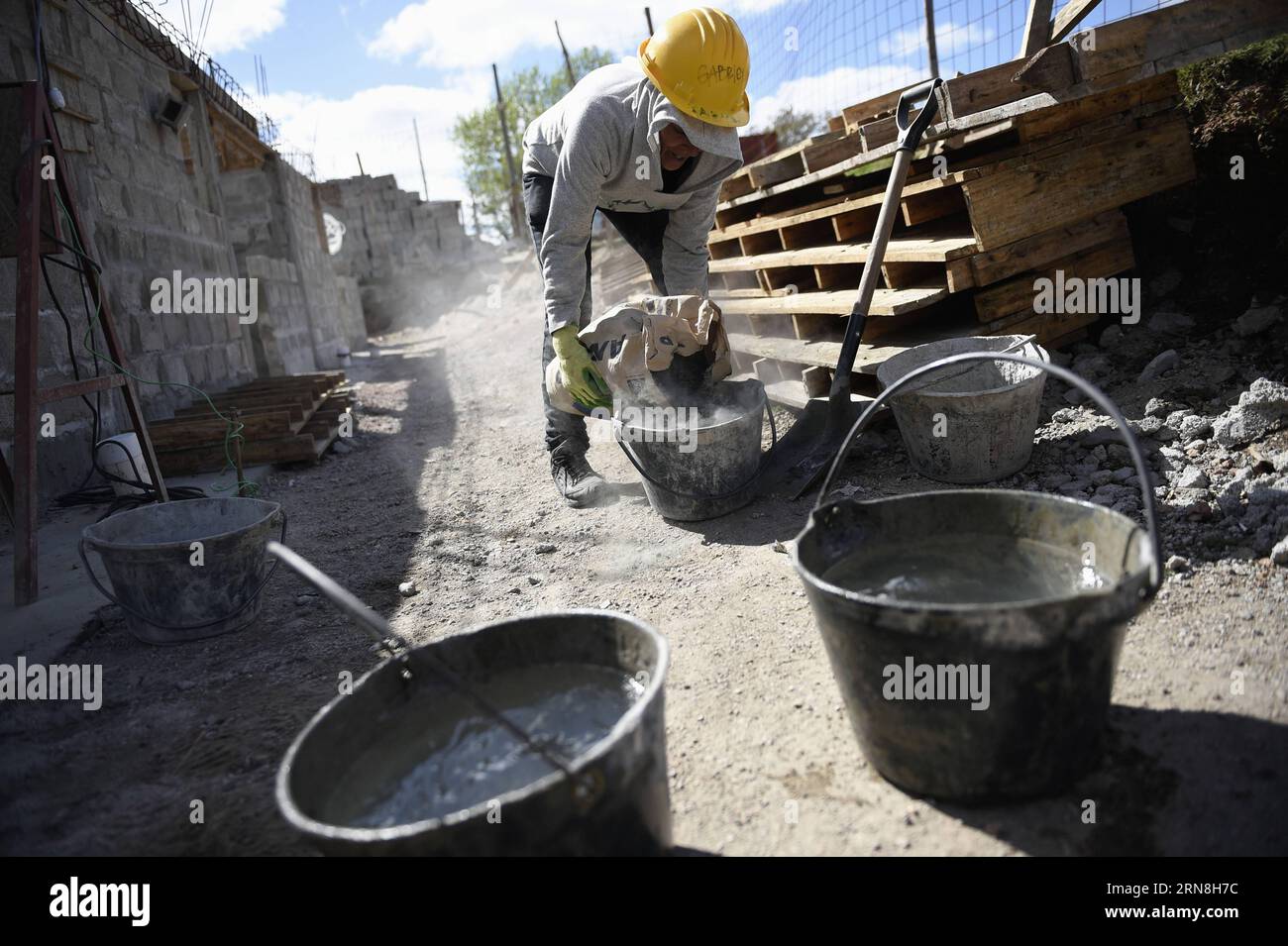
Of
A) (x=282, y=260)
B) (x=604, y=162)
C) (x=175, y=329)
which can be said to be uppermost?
(x=282, y=260)

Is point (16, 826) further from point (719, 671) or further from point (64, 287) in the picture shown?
point (64, 287)

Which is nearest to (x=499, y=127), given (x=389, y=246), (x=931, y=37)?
(x=389, y=246)

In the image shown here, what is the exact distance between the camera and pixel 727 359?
3.78 meters

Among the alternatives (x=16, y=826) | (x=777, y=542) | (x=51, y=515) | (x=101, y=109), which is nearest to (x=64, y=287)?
(x=51, y=515)

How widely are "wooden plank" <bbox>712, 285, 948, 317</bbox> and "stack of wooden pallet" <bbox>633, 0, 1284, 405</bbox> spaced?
15mm

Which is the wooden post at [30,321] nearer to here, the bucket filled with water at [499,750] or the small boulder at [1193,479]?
the bucket filled with water at [499,750]

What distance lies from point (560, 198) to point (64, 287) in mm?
3414

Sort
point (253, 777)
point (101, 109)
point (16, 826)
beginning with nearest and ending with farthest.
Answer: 1. point (16, 826)
2. point (253, 777)
3. point (101, 109)

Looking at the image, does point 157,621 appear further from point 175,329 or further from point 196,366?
point 196,366

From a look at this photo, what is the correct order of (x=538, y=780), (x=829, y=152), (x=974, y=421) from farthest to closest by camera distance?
(x=829, y=152) < (x=974, y=421) < (x=538, y=780)

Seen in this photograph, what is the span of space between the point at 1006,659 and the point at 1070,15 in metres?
3.34

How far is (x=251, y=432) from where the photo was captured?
5633 mm

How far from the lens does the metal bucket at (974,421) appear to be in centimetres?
323

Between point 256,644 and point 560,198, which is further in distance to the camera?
point 560,198
